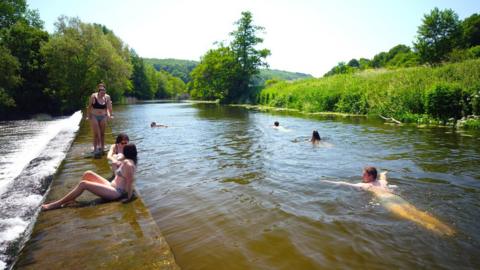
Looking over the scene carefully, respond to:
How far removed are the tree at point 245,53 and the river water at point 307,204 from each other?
156ft

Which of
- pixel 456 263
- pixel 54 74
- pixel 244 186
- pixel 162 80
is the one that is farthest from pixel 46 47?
pixel 162 80

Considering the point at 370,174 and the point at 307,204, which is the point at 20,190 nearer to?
the point at 307,204

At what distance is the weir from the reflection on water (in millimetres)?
431

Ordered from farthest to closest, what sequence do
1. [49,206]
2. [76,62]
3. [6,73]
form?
[76,62] < [6,73] < [49,206]

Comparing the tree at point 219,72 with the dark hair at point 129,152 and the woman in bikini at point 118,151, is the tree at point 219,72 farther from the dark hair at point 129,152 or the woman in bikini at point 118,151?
the dark hair at point 129,152

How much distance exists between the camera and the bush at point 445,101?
57.3 feet

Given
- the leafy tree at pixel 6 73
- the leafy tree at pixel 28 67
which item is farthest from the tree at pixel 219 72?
the leafy tree at pixel 6 73

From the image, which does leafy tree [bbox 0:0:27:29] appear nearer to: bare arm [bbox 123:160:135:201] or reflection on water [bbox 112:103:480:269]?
reflection on water [bbox 112:103:480:269]

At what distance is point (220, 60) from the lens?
197ft

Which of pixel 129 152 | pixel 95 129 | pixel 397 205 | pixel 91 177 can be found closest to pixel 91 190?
pixel 91 177

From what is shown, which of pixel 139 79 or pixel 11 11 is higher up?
pixel 11 11

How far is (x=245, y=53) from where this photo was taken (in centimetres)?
5934

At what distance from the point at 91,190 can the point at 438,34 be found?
59.9m

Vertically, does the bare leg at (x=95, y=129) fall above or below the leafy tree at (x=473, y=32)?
below
